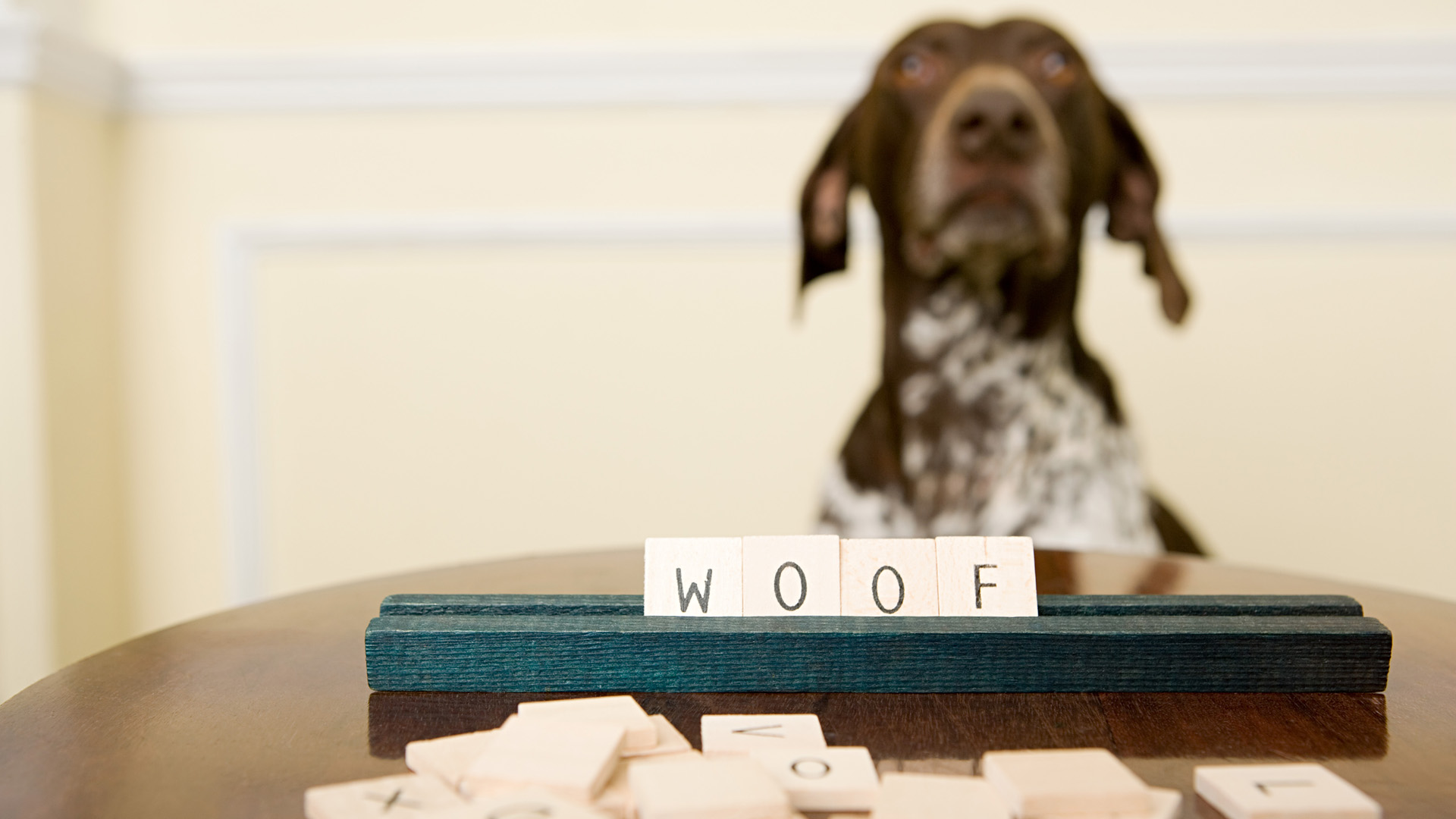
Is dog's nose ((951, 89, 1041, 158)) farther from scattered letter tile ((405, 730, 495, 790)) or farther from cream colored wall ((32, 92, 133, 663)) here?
cream colored wall ((32, 92, 133, 663))

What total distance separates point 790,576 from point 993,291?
85cm

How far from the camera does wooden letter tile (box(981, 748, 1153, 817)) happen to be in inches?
20.3

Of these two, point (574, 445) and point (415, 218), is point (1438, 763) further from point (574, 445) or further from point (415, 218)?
point (415, 218)

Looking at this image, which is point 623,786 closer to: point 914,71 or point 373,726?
point 373,726

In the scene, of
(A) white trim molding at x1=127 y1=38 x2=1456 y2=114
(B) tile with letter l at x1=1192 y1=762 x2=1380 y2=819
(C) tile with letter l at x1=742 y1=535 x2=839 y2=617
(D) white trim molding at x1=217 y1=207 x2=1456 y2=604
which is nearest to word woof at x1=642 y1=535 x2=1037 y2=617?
(C) tile with letter l at x1=742 y1=535 x2=839 y2=617

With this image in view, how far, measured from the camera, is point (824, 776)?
544 millimetres

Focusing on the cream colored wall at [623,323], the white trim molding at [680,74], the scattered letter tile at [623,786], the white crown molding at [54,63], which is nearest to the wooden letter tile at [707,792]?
the scattered letter tile at [623,786]

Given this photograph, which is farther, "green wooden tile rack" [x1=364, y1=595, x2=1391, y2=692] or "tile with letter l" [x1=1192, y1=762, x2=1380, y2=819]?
"green wooden tile rack" [x1=364, y1=595, x2=1391, y2=692]

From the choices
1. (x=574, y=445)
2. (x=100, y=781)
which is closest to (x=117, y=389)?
(x=574, y=445)

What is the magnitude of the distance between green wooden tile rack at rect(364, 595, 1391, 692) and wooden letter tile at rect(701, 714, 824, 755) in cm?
7

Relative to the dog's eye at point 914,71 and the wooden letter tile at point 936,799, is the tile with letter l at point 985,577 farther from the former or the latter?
the dog's eye at point 914,71

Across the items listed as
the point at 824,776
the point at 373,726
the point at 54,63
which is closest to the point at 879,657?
the point at 824,776

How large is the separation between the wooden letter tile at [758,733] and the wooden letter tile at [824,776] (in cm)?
2

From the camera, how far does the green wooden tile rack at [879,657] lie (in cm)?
71
